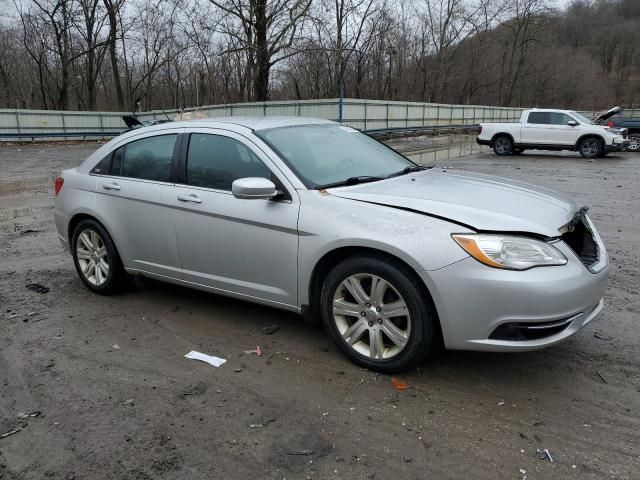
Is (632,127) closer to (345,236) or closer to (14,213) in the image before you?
(14,213)

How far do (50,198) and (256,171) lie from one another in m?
8.15

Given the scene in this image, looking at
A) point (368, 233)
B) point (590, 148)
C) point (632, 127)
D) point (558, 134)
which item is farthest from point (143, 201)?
point (632, 127)

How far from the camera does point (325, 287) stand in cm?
340

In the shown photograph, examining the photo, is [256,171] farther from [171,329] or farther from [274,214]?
[171,329]

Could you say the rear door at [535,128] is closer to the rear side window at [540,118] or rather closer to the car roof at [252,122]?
the rear side window at [540,118]

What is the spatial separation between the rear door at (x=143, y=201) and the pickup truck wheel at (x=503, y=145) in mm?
17117

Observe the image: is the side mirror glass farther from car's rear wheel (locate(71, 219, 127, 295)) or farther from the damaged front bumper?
car's rear wheel (locate(71, 219, 127, 295))

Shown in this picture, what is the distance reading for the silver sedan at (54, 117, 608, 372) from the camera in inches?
114

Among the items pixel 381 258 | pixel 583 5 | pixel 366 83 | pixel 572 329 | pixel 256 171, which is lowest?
pixel 572 329

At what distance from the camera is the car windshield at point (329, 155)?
12.3 ft

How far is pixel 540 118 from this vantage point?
1862cm

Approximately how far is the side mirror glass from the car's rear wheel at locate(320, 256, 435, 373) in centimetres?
67

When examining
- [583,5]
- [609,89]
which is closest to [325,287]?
[609,89]

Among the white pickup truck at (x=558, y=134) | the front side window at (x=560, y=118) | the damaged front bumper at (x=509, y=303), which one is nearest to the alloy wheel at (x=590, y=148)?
the white pickup truck at (x=558, y=134)
